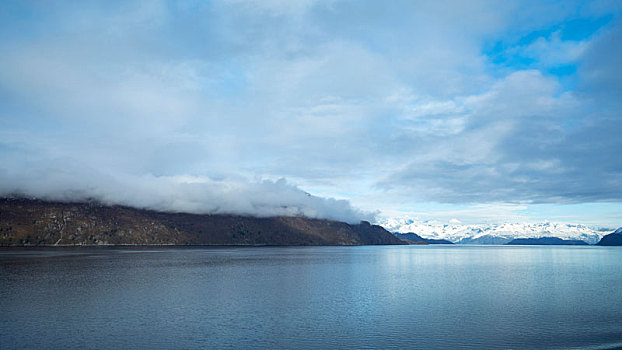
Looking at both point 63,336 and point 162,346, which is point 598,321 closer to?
point 162,346

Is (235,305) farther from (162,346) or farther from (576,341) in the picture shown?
(576,341)

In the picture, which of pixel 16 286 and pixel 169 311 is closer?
pixel 169 311

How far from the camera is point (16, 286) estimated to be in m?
71.6

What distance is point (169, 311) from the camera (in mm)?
51156

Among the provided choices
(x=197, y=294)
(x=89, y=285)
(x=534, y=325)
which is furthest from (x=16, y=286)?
(x=534, y=325)

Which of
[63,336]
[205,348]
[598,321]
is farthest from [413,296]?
[63,336]

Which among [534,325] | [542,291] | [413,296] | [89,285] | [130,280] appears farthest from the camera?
[130,280]

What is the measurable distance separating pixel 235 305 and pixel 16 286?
45176 millimetres

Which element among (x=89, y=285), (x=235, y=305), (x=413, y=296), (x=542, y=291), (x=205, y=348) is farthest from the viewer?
(x=89, y=285)

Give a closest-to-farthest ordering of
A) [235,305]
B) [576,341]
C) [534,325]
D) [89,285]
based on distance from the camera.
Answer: [576,341] < [534,325] < [235,305] < [89,285]

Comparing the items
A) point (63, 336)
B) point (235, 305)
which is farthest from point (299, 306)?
point (63, 336)

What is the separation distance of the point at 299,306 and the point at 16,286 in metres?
53.5

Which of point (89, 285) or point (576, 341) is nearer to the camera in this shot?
point (576, 341)

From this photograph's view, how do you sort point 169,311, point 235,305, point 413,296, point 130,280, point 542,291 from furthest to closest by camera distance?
point 130,280, point 542,291, point 413,296, point 235,305, point 169,311
